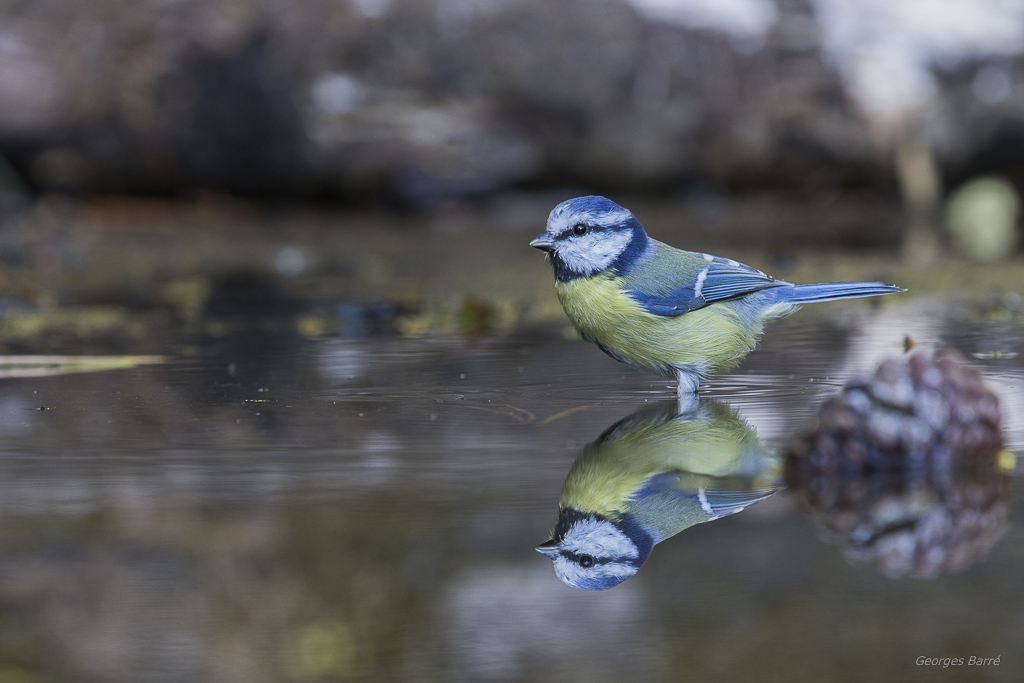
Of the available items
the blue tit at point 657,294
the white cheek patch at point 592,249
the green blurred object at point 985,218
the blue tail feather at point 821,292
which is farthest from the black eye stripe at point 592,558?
the green blurred object at point 985,218

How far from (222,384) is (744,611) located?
201cm

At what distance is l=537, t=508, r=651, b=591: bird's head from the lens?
60.8 inches

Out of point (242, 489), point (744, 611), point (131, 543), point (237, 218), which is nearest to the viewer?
point (744, 611)

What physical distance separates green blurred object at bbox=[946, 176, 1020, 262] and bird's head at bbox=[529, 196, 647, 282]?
3541mm

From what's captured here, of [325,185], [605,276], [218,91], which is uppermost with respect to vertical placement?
[218,91]

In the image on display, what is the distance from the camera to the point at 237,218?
26.5ft

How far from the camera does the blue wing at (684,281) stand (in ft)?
9.46

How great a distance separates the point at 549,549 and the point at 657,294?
1333 millimetres

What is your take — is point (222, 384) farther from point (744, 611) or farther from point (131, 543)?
point (744, 611)

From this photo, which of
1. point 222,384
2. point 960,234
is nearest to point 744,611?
point 222,384

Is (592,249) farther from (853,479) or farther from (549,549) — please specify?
(549,549)

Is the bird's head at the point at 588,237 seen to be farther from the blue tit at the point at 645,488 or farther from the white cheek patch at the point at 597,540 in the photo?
the white cheek patch at the point at 597,540

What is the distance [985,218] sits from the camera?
8.55 meters

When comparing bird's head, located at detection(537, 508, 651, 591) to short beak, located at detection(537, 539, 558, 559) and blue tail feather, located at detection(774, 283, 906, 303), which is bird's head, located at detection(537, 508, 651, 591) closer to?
short beak, located at detection(537, 539, 558, 559)
